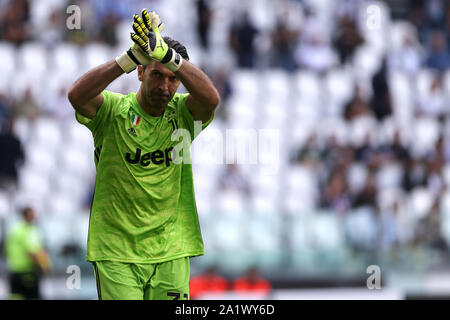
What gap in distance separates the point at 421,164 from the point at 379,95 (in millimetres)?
1765

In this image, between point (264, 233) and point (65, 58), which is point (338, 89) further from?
point (65, 58)

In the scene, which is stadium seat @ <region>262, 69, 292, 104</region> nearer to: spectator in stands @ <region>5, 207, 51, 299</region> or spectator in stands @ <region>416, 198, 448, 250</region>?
spectator in stands @ <region>416, 198, 448, 250</region>

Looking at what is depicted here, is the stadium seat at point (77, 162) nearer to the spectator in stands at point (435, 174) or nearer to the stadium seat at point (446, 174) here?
the spectator in stands at point (435, 174)

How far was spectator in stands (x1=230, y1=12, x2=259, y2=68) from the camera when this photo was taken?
18188mm

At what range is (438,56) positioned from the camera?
1920 cm

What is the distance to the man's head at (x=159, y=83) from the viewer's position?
19.1 ft

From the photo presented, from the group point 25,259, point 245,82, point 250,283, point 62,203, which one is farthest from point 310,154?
point 25,259

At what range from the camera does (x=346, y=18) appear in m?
19.2

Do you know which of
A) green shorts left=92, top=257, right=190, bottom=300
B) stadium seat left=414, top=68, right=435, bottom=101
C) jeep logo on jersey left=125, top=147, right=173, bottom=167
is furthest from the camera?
stadium seat left=414, top=68, right=435, bottom=101

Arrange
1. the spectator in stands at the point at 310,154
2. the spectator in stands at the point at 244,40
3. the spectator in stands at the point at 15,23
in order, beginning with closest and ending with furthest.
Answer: the spectator in stands at the point at 310,154 → the spectator in stands at the point at 15,23 → the spectator in stands at the point at 244,40

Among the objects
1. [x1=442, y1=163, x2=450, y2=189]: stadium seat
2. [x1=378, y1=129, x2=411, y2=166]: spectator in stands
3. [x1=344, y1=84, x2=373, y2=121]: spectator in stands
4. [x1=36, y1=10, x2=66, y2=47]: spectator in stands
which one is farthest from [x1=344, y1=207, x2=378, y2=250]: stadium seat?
[x1=36, y1=10, x2=66, y2=47]: spectator in stands

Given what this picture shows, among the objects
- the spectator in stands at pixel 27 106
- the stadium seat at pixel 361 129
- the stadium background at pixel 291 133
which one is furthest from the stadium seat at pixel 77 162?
the stadium seat at pixel 361 129

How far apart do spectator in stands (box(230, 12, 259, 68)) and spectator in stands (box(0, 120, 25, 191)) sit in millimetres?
5201

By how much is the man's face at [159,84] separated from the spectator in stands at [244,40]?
485 inches
